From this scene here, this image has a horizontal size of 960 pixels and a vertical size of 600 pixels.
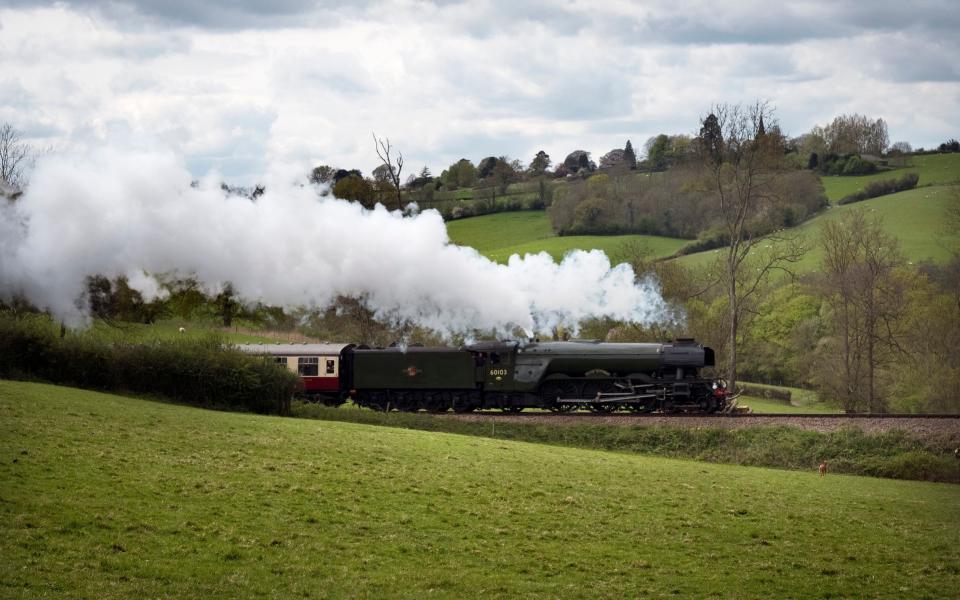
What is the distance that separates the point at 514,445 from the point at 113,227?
1616 centimetres

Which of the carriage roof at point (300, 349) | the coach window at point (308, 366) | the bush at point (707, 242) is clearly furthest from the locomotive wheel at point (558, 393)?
the bush at point (707, 242)

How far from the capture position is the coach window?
44219mm

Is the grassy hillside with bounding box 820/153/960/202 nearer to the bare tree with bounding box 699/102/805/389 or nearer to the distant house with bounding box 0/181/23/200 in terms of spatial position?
the bare tree with bounding box 699/102/805/389

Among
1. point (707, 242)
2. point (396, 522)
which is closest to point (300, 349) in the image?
point (396, 522)

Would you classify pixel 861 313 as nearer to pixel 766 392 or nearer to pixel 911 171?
pixel 766 392

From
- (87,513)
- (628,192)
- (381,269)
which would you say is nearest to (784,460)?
(381,269)

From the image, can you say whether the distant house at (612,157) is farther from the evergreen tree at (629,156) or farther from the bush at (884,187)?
the bush at (884,187)

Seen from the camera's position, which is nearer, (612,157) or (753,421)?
(753,421)

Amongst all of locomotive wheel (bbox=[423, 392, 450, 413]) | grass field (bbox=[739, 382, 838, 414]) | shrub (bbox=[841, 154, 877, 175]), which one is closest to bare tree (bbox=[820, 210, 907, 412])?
grass field (bbox=[739, 382, 838, 414])

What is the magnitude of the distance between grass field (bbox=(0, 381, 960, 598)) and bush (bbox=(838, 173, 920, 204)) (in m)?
76.7

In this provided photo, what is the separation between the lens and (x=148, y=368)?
37.7 metres

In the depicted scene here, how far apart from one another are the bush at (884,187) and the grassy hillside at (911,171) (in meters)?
0.79

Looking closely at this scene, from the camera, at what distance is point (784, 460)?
3559cm

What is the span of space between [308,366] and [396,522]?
79.4ft
